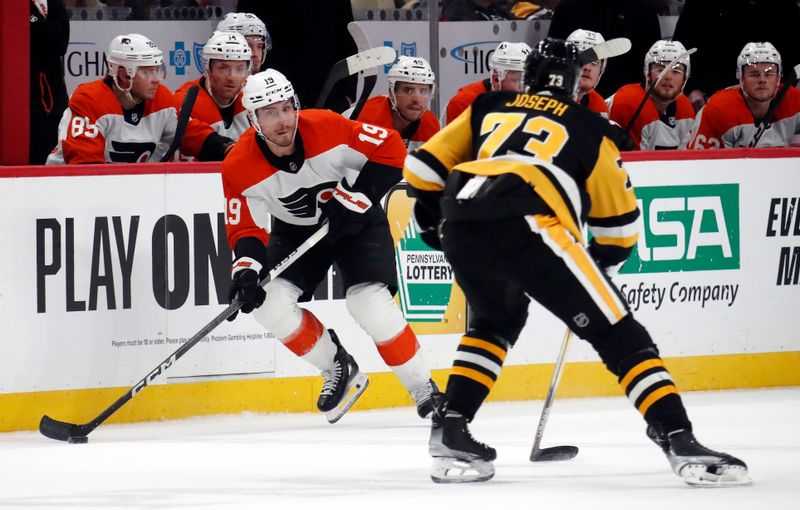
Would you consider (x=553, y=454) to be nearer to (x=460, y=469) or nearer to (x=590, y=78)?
(x=460, y=469)

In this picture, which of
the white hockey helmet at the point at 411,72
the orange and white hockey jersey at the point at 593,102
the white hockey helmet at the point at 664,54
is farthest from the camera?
the white hockey helmet at the point at 664,54

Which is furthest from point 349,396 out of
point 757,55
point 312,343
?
point 757,55

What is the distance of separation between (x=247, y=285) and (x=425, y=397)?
712 millimetres

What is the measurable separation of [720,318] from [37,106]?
2.82m

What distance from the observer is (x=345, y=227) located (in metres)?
4.78

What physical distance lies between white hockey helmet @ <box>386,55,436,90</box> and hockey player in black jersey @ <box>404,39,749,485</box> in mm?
2095

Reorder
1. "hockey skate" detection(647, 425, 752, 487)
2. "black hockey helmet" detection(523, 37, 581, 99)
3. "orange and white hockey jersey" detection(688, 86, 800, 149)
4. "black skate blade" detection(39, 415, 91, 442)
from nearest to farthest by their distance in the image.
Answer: "hockey skate" detection(647, 425, 752, 487), "black hockey helmet" detection(523, 37, 581, 99), "black skate blade" detection(39, 415, 91, 442), "orange and white hockey jersey" detection(688, 86, 800, 149)

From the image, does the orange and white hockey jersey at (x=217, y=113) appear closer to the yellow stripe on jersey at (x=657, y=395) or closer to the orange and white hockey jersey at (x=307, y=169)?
the orange and white hockey jersey at (x=307, y=169)

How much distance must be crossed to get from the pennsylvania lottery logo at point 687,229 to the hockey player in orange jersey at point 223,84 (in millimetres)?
1616

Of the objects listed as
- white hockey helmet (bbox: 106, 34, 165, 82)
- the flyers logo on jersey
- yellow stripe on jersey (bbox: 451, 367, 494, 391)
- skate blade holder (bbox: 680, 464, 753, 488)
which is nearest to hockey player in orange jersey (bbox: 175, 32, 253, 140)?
white hockey helmet (bbox: 106, 34, 165, 82)

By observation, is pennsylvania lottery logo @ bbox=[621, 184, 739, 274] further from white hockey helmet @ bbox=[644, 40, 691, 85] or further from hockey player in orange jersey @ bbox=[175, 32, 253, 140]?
hockey player in orange jersey @ bbox=[175, 32, 253, 140]

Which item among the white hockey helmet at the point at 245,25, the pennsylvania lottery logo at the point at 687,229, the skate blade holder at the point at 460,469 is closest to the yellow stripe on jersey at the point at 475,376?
→ the skate blade holder at the point at 460,469

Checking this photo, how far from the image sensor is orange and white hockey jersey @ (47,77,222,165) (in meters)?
5.25

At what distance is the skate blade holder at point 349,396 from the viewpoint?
16.3 feet
